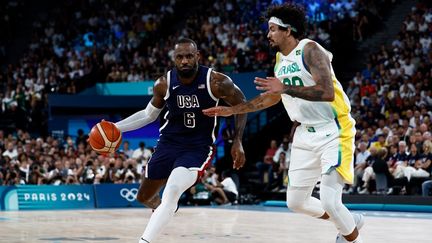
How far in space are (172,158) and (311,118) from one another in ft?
5.17

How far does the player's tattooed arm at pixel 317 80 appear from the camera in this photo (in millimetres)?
6867

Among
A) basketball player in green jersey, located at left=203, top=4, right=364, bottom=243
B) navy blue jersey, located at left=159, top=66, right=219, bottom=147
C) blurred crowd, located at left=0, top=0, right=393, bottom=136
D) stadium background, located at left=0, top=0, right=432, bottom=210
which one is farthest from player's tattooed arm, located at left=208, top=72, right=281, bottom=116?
blurred crowd, located at left=0, top=0, right=393, bottom=136

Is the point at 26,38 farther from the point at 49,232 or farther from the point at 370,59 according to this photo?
the point at 49,232

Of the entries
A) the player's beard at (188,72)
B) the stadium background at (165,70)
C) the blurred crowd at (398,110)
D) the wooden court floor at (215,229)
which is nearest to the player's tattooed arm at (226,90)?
the player's beard at (188,72)

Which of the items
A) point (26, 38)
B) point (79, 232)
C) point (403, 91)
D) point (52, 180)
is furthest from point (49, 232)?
point (26, 38)

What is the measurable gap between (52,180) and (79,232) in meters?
9.20

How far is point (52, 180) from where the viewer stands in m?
20.1

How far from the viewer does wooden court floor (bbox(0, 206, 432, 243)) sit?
9.91 metres

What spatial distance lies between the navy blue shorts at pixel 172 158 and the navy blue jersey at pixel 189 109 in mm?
67

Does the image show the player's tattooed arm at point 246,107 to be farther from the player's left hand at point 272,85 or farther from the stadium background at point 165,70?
the stadium background at point 165,70

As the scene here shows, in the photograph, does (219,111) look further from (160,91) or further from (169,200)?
(160,91)

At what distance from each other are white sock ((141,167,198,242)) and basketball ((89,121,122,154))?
964 mm

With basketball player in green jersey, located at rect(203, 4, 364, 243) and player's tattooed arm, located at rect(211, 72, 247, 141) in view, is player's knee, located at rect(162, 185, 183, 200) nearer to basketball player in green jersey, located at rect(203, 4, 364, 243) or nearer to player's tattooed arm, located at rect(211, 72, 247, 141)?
basketball player in green jersey, located at rect(203, 4, 364, 243)

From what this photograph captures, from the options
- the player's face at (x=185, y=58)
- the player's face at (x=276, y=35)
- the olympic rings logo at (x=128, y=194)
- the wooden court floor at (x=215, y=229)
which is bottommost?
the olympic rings logo at (x=128, y=194)
